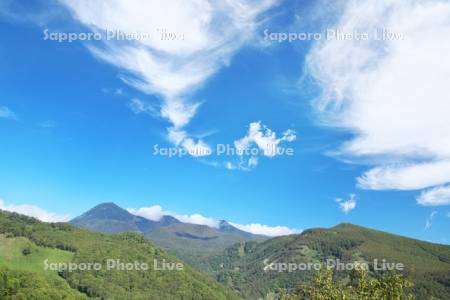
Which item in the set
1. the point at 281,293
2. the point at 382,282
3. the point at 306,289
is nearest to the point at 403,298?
the point at 382,282

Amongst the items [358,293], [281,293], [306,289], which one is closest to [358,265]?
[358,293]

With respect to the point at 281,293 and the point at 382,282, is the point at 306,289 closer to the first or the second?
the point at 281,293

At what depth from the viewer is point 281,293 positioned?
5309 cm

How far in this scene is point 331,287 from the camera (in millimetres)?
43594

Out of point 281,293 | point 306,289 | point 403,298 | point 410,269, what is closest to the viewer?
point 403,298

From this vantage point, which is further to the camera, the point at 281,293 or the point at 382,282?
the point at 281,293

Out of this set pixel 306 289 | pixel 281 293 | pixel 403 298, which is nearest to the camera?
pixel 403 298

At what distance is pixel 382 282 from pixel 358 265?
406 cm

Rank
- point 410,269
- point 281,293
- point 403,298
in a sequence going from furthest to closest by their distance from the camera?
1. point 281,293
2. point 410,269
3. point 403,298

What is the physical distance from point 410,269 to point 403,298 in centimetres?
437

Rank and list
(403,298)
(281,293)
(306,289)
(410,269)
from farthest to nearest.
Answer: (281,293)
(306,289)
(410,269)
(403,298)

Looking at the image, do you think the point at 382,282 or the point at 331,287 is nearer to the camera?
the point at 382,282

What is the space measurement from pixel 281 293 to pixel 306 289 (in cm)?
535

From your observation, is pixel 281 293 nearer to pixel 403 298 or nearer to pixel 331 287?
pixel 331 287
